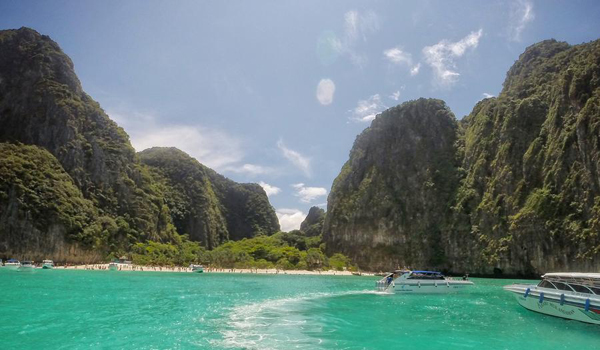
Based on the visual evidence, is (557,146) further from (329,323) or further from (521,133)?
(329,323)

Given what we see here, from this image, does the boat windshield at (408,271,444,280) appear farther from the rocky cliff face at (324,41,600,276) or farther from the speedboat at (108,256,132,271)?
the speedboat at (108,256,132,271)

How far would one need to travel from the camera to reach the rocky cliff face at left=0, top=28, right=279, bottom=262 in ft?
375

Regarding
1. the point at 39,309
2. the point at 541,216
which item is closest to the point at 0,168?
the point at 39,309

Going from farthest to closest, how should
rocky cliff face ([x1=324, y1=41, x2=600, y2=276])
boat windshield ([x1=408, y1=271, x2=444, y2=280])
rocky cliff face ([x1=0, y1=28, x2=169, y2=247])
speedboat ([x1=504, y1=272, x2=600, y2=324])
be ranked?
rocky cliff face ([x1=0, y1=28, x2=169, y2=247]) < rocky cliff face ([x1=324, y1=41, x2=600, y2=276]) < boat windshield ([x1=408, y1=271, x2=444, y2=280]) < speedboat ([x1=504, y1=272, x2=600, y2=324])

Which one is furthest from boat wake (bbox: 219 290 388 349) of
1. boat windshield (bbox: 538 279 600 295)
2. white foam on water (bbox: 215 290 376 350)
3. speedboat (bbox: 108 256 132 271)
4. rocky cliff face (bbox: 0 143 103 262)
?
rocky cliff face (bbox: 0 143 103 262)

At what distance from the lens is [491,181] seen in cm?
12706

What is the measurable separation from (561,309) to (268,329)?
2304 cm

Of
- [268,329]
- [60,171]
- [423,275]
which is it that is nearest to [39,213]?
[60,171]

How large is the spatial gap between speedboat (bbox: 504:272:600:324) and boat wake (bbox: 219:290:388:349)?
18908 millimetres

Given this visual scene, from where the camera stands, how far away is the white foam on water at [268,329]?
18.3 meters

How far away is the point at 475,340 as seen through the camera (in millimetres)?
20844

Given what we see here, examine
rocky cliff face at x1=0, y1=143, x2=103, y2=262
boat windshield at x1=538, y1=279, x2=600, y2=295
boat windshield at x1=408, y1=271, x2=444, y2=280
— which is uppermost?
rocky cliff face at x1=0, y1=143, x2=103, y2=262

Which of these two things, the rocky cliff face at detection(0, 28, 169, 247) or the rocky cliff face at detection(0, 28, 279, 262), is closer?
the rocky cliff face at detection(0, 28, 279, 262)

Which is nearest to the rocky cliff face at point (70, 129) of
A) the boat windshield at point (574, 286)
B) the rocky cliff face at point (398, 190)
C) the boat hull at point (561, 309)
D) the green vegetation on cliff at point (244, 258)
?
the green vegetation on cliff at point (244, 258)
